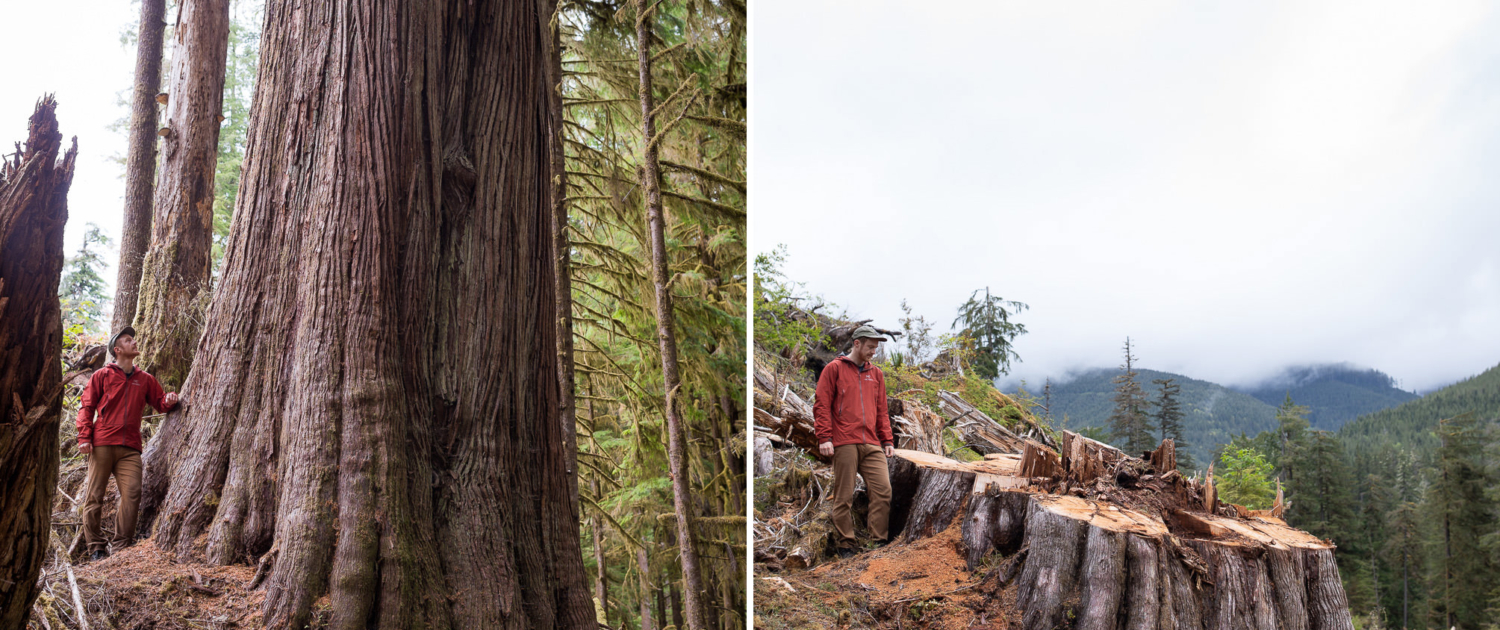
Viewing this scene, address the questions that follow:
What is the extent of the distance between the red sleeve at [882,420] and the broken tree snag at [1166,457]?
0.96m

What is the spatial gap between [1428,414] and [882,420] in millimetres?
1668

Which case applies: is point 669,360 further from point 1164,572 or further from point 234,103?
point 234,103

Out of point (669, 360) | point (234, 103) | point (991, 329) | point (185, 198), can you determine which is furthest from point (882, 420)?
point (234, 103)

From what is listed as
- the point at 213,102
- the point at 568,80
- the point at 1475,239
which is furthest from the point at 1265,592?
the point at 213,102

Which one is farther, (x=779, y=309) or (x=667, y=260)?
(x=667, y=260)

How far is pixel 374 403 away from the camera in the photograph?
1.97 m

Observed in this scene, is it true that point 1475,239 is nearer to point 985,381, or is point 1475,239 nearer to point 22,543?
point 985,381

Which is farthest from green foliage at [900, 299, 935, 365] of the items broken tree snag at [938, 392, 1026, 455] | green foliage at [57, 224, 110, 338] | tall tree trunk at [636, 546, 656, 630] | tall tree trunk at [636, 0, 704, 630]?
green foliage at [57, 224, 110, 338]

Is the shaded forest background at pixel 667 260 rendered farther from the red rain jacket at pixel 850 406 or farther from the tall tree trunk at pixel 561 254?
the red rain jacket at pixel 850 406

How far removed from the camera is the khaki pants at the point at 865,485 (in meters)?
2.82

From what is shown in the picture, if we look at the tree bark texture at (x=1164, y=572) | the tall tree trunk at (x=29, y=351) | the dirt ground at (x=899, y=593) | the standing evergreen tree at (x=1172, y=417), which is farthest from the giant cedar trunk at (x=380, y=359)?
the standing evergreen tree at (x=1172, y=417)

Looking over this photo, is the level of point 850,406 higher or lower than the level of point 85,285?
lower

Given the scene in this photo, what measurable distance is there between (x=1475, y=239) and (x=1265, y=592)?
3.91ft

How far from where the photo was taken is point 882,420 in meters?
2.95
